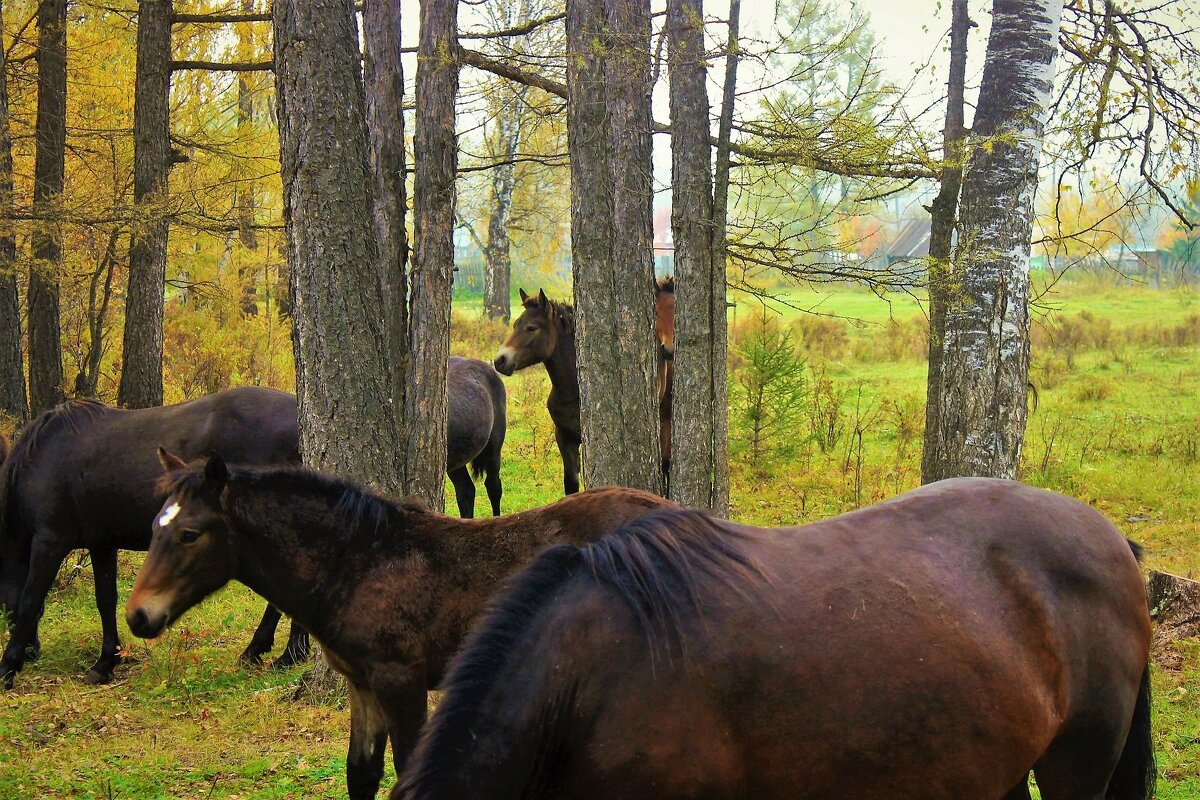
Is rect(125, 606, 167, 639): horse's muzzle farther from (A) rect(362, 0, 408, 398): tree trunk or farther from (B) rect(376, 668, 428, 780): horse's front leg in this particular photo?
(A) rect(362, 0, 408, 398): tree trunk

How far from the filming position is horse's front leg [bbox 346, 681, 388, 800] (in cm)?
454

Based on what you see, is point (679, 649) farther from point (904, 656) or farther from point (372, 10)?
point (372, 10)

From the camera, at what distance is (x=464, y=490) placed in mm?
12422

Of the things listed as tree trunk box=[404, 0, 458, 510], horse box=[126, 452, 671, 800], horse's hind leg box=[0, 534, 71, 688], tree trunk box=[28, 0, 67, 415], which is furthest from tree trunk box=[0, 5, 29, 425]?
horse box=[126, 452, 671, 800]

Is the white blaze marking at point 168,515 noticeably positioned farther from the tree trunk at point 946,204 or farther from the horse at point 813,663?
the tree trunk at point 946,204

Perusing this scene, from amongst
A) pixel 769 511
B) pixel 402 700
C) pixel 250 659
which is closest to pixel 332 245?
pixel 402 700

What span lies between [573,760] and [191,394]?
16.7 metres

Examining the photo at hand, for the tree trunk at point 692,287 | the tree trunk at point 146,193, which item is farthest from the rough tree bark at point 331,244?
the tree trunk at point 146,193

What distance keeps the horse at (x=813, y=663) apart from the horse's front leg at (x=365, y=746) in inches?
77.8

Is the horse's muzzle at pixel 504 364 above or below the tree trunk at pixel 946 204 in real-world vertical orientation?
below

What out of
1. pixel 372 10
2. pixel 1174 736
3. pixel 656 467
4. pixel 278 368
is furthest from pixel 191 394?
pixel 1174 736

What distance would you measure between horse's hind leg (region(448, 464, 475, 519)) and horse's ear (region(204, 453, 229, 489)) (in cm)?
765

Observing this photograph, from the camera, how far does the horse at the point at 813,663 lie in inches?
109

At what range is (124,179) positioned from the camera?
48.0ft
